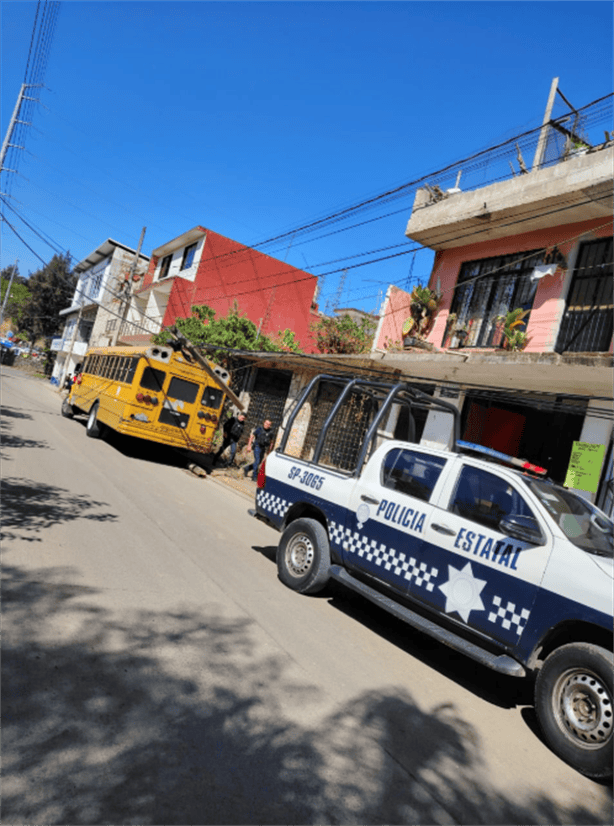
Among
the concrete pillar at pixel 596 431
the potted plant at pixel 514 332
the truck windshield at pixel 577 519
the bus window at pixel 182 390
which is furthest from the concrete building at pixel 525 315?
the truck windshield at pixel 577 519

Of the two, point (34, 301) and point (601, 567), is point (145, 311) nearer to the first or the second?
point (601, 567)

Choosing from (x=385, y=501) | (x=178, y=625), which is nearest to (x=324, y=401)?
(x=385, y=501)

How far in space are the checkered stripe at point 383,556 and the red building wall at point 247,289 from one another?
20680 millimetres

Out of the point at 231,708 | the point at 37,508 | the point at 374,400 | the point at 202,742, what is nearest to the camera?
the point at 202,742

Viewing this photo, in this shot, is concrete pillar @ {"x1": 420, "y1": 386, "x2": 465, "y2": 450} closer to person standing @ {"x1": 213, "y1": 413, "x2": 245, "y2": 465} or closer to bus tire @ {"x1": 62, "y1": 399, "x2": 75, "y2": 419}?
person standing @ {"x1": 213, "y1": 413, "x2": 245, "y2": 465}

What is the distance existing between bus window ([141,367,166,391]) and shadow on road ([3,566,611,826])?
9.48m

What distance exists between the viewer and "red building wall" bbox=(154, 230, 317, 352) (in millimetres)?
26328

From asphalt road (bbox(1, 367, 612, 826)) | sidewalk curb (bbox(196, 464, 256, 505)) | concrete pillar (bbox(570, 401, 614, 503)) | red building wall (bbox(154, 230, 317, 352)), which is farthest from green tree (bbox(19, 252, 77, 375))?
asphalt road (bbox(1, 367, 612, 826))

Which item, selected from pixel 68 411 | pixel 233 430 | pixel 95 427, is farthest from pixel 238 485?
pixel 68 411

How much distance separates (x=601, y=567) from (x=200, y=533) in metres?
5.11

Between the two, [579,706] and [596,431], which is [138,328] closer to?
[596,431]

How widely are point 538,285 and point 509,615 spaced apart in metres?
8.86

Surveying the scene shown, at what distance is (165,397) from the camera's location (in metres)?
13.5

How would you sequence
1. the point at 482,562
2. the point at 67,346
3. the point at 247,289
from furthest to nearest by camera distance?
the point at 67,346
the point at 247,289
the point at 482,562
